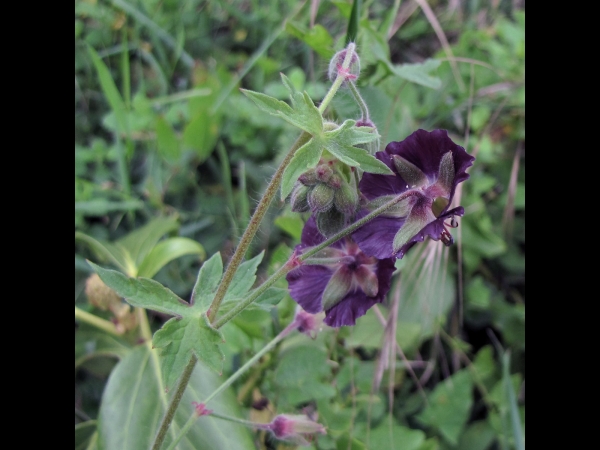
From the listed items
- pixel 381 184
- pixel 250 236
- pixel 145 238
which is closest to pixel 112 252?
pixel 145 238

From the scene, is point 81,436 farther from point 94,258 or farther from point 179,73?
point 179,73

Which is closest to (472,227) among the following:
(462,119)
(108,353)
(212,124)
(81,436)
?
(462,119)

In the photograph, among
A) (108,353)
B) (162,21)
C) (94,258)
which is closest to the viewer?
(108,353)

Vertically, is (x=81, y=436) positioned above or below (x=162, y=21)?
below

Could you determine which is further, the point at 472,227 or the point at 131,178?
the point at 131,178

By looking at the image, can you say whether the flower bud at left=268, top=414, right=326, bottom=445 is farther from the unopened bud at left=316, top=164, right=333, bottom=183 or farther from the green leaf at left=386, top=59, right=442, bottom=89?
the green leaf at left=386, top=59, right=442, bottom=89

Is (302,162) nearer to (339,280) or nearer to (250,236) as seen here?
(250,236)
